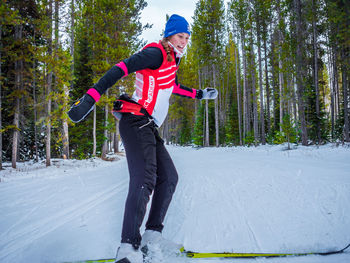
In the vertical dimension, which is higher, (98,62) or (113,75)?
(98,62)

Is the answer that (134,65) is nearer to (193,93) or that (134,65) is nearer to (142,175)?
(142,175)

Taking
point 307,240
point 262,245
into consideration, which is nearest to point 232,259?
point 262,245

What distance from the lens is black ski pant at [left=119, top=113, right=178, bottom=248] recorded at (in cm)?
153

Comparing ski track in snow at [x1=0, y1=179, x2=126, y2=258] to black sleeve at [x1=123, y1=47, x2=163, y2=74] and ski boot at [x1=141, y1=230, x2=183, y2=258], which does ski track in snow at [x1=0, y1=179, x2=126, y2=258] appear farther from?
black sleeve at [x1=123, y1=47, x2=163, y2=74]

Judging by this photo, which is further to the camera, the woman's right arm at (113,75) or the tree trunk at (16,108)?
the tree trunk at (16,108)

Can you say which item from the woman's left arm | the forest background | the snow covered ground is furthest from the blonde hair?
the forest background

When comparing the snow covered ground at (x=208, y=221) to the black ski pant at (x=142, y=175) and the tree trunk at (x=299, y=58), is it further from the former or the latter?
the tree trunk at (x=299, y=58)

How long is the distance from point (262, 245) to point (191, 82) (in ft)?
96.3

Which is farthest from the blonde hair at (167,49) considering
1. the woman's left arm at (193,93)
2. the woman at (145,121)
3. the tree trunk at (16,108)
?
the tree trunk at (16,108)

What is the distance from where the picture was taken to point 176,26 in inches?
76.5

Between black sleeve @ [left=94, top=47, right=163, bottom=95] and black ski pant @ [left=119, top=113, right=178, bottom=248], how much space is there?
32cm

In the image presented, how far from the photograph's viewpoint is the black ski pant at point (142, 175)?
1530 mm

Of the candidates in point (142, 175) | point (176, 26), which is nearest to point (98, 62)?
point (176, 26)

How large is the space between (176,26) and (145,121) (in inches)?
37.4
